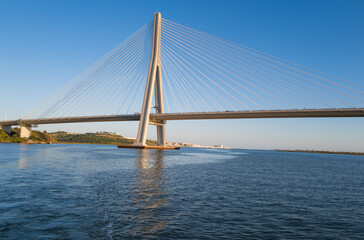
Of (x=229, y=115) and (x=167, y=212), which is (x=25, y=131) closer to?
(x=229, y=115)

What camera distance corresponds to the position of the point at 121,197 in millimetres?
9484

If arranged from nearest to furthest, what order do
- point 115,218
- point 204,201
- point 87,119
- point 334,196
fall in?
1. point 115,218
2. point 204,201
3. point 334,196
4. point 87,119

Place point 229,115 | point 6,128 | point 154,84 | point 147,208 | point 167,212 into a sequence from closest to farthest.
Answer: point 167,212 < point 147,208 < point 154,84 < point 229,115 < point 6,128

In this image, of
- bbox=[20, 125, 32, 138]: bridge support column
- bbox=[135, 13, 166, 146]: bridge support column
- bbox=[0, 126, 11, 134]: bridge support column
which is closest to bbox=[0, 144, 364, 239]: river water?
bbox=[135, 13, 166, 146]: bridge support column

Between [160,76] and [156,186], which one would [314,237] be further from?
[160,76]

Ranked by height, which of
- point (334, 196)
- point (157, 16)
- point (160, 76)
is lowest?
point (334, 196)

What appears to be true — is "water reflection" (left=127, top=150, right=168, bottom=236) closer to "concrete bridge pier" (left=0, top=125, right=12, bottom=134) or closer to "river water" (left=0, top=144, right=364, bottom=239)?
"river water" (left=0, top=144, right=364, bottom=239)

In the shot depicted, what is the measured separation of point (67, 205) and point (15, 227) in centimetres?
213

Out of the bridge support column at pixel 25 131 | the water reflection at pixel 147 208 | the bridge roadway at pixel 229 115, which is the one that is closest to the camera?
the water reflection at pixel 147 208

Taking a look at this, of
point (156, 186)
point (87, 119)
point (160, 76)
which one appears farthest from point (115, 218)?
point (87, 119)

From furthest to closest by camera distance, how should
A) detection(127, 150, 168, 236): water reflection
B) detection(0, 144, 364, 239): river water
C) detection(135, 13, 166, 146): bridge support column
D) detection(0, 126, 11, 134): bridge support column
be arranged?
detection(0, 126, 11, 134): bridge support column
detection(135, 13, 166, 146): bridge support column
detection(127, 150, 168, 236): water reflection
detection(0, 144, 364, 239): river water

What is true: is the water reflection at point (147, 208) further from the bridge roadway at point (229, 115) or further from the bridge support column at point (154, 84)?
the bridge roadway at point (229, 115)

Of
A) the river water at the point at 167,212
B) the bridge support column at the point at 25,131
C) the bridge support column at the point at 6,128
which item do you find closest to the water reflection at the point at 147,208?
the river water at the point at 167,212

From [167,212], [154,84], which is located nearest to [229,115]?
[154,84]
